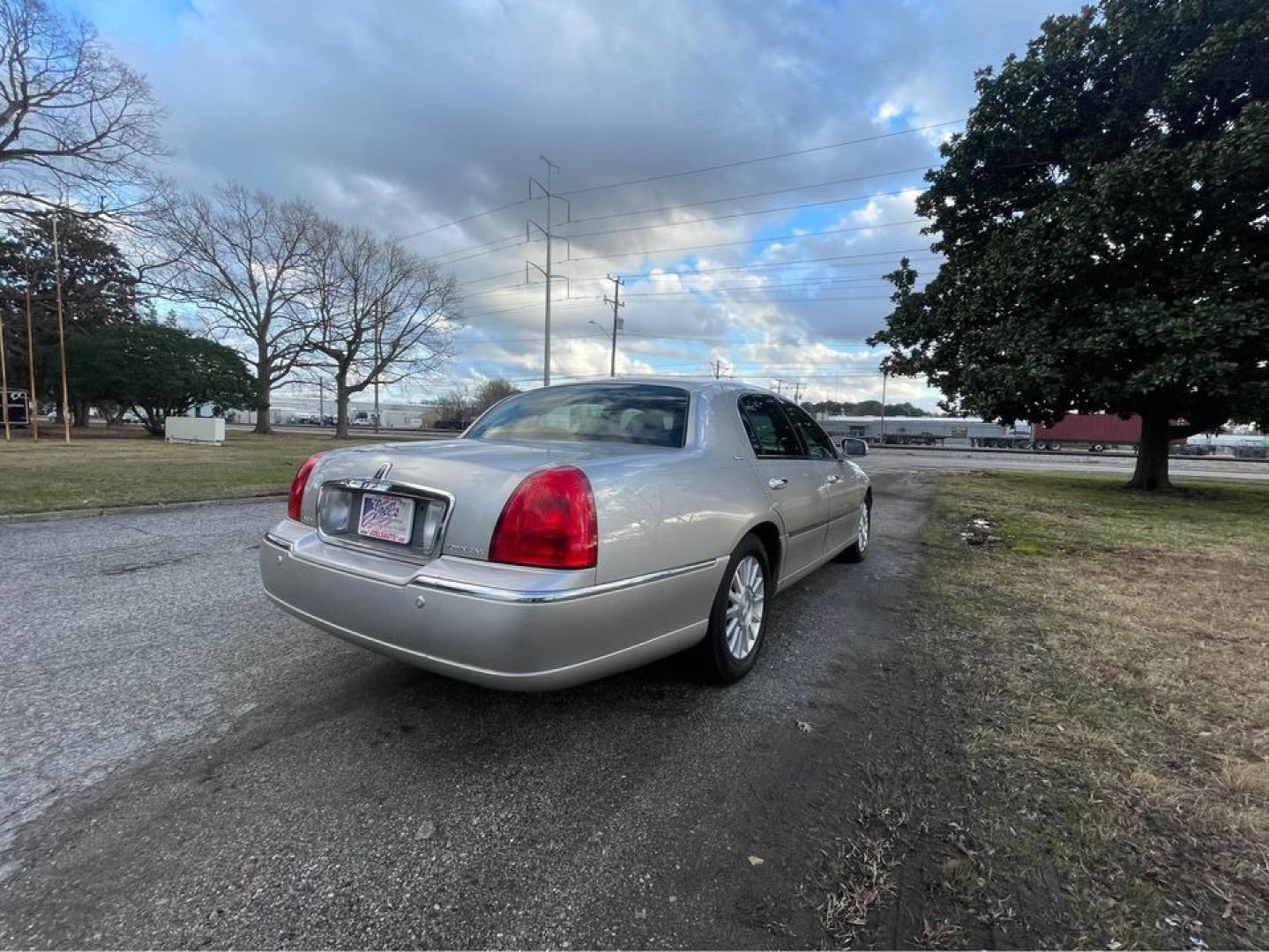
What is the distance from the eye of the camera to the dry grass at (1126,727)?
69.6 inches

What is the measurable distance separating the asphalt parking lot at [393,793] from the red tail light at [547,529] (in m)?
0.82

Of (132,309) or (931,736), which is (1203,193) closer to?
(931,736)

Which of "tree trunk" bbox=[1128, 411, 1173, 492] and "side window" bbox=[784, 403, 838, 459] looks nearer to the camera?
"side window" bbox=[784, 403, 838, 459]

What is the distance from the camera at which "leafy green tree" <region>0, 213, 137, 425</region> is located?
2766 centimetres

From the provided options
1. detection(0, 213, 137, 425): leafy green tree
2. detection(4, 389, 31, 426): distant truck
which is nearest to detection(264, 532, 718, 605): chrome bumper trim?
detection(0, 213, 137, 425): leafy green tree

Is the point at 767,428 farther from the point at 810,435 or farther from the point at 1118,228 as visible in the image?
the point at 1118,228

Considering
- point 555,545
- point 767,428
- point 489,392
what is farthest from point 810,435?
point 489,392

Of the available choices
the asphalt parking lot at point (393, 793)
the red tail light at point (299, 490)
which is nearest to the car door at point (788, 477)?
the asphalt parking lot at point (393, 793)

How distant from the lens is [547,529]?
7.35ft

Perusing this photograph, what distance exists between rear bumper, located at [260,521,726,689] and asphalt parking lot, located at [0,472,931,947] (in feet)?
1.32

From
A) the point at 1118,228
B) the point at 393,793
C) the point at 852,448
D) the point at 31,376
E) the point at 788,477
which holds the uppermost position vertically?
the point at 1118,228

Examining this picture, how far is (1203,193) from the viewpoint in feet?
36.0

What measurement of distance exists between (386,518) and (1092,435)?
7242 cm

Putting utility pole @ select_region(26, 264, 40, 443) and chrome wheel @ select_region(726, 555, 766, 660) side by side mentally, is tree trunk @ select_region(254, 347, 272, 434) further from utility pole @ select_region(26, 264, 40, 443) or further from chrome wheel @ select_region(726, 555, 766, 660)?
chrome wheel @ select_region(726, 555, 766, 660)
